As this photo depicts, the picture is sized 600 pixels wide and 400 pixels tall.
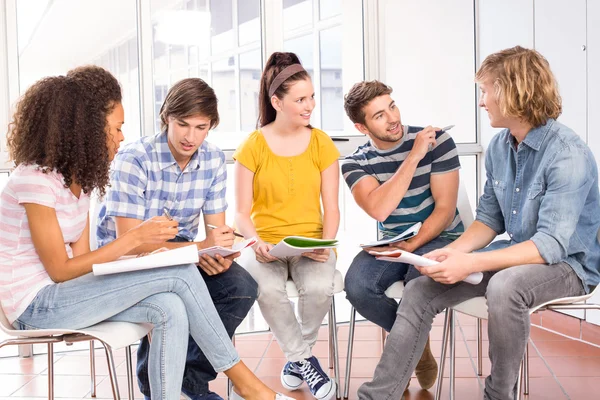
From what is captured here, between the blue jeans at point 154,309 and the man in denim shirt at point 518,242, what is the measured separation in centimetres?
57

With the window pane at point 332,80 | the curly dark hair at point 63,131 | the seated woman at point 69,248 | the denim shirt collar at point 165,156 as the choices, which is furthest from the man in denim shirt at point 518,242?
the window pane at point 332,80

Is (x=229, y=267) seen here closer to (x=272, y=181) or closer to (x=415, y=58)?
(x=272, y=181)

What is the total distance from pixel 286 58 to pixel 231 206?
140 cm

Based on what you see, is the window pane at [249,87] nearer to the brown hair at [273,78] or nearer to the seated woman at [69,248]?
the brown hair at [273,78]

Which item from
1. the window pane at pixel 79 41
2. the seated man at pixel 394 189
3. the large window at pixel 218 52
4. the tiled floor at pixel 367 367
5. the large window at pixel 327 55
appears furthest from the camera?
the large window at pixel 327 55

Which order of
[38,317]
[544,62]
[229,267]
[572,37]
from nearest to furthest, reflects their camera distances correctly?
[38,317]
[544,62]
[229,267]
[572,37]

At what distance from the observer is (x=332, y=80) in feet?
13.1

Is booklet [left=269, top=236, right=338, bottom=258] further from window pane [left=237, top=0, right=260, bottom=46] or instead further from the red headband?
window pane [left=237, top=0, right=260, bottom=46]

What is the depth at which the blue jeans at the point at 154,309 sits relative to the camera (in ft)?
6.32

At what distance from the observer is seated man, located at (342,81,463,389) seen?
8.30 feet

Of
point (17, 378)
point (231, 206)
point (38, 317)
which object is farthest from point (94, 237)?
point (231, 206)

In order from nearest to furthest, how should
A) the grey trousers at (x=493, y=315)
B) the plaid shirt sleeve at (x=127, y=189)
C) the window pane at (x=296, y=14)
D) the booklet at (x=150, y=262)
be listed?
the booklet at (x=150, y=262) < the grey trousers at (x=493, y=315) < the plaid shirt sleeve at (x=127, y=189) < the window pane at (x=296, y=14)

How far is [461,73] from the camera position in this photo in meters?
4.10

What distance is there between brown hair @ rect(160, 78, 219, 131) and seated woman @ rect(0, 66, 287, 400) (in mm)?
385
